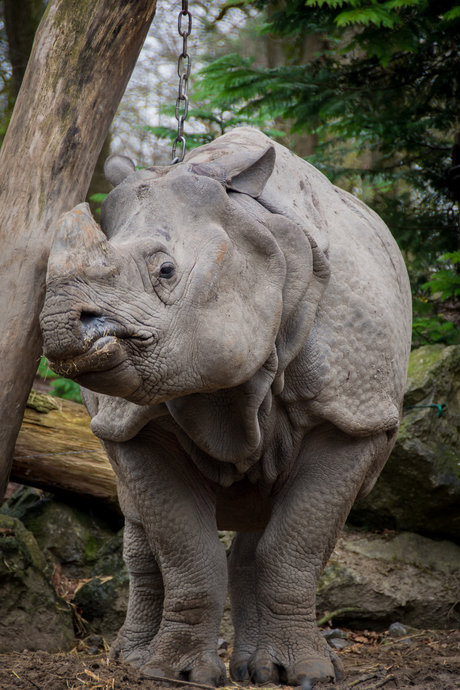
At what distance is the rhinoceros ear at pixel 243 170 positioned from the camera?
2.70 metres

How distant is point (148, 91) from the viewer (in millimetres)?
13750

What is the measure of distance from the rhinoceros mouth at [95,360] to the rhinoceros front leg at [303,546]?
1265 mm

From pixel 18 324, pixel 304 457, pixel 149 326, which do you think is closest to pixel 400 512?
pixel 304 457

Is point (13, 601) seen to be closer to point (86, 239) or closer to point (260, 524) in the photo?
point (260, 524)

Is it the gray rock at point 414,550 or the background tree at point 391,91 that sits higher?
the background tree at point 391,91

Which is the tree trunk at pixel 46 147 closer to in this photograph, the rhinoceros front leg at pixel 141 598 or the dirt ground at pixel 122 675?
the rhinoceros front leg at pixel 141 598

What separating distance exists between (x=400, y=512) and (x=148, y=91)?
10.1 metres

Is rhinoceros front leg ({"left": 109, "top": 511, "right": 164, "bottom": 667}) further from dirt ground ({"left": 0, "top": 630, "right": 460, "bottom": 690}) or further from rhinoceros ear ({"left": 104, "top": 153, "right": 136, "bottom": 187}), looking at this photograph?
rhinoceros ear ({"left": 104, "top": 153, "right": 136, "bottom": 187})

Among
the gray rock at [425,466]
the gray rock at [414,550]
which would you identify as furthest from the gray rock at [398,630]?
the gray rock at [425,466]

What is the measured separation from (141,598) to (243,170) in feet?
7.22

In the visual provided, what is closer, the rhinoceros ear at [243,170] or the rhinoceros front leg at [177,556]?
the rhinoceros ear at [243,170]

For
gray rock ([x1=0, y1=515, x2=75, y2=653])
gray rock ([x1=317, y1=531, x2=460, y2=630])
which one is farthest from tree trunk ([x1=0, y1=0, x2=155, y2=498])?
gray rock ([x1=317, y1=531, x2=460, y2=630])

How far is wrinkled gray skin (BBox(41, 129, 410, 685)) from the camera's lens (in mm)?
2328

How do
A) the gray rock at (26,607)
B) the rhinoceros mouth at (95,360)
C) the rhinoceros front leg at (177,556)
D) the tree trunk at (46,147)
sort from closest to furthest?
1. the rhinoceros mouth at (95,360)
2. the rhinoceros front leg at (177,556)
3. the tree trunk at (46,147)
4. the gray rock at (26,607)
